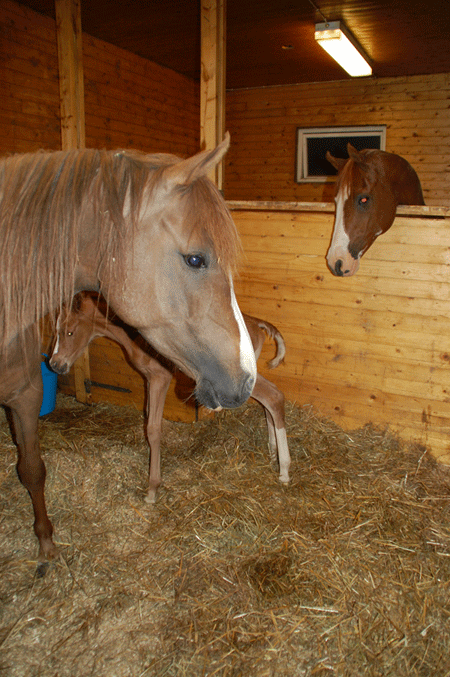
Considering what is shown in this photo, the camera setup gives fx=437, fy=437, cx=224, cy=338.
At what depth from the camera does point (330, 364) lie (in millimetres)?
3359

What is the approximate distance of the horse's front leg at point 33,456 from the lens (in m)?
1.93

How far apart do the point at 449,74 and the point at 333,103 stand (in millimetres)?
1937

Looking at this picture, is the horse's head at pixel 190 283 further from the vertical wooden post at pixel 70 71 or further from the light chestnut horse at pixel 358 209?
the vertical wooden post at pixel 70 71

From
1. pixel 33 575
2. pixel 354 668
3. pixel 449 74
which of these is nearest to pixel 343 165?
pixel 354 668

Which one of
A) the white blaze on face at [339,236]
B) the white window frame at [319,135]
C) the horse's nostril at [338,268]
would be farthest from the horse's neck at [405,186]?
the white window frame at [319,135]

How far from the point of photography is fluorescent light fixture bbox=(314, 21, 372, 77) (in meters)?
5.34

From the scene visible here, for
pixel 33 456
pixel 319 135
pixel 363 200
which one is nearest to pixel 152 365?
pixel 33 456

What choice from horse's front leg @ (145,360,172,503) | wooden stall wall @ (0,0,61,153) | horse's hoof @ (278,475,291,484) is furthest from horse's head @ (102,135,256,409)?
wooden stall wall @ (0,0,61,153)

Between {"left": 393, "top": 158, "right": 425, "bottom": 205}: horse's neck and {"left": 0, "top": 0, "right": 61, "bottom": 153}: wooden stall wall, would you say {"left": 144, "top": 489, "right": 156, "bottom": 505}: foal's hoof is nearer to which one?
{"left": 393, "top": 158, "right": 425, "bottom": 205}: horse's neck

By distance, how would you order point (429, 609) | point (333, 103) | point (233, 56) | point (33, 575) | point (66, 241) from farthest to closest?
point (333, 103) → point (233, 56) → point (33, 575) → point (429, 609) → point (66, 241)

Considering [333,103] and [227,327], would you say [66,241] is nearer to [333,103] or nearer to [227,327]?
[227,327]

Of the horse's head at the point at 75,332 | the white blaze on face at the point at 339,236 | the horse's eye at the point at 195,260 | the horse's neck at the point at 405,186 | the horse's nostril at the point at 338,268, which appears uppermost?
the horse's neck at the point at 405,186

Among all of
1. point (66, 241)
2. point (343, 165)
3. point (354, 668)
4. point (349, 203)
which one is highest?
point (343, 165)

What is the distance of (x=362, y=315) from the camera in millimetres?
3203
